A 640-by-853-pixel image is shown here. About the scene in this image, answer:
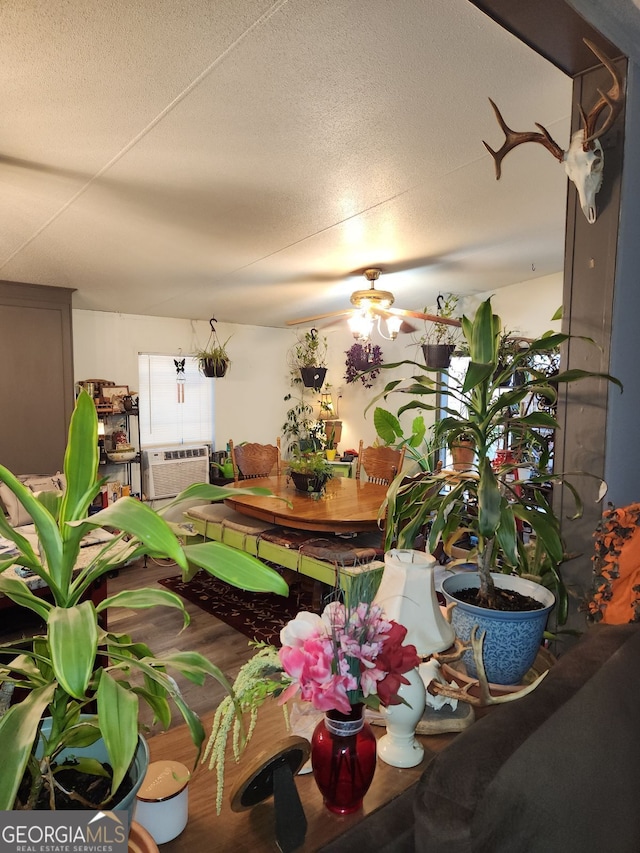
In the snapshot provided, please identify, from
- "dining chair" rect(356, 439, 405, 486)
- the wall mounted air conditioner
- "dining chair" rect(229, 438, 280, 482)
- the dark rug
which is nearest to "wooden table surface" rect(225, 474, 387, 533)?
"dining chair" rect(356, 439, 405, 486)

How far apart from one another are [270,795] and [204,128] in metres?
2.17

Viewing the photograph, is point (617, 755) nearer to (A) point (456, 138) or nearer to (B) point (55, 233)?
(A) point (456, 138)

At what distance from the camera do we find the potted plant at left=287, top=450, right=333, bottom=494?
425cm

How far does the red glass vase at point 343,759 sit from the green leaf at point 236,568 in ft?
1.41

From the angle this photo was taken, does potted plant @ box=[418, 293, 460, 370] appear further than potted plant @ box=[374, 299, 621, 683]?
Yes

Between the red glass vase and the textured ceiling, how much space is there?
5.88ft

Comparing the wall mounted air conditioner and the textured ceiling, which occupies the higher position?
the textured ceiling

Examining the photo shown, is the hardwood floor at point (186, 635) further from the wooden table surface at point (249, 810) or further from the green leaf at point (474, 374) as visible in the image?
the green leaf at point (474, 374)

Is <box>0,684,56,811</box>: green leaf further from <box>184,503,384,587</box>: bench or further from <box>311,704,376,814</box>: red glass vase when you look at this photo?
<box>184,503,384,587</box>: bench

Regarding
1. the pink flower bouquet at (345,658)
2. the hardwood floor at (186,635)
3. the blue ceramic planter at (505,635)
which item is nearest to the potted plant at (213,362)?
the hardwood floor at (186,635)

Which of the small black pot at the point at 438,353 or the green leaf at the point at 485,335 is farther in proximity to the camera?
the small black pot at the point at 438,353

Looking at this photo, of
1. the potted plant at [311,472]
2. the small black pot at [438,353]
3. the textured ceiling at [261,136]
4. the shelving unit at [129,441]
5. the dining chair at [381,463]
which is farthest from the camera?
the shelving unit at [129,441]

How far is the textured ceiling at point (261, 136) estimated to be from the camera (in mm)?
1529

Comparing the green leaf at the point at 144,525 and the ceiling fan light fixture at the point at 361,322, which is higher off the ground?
the ceiling fan light fixture at the point at 361,322
